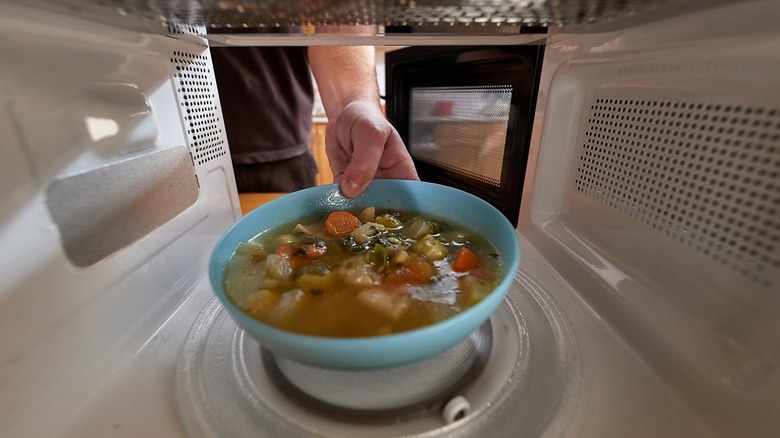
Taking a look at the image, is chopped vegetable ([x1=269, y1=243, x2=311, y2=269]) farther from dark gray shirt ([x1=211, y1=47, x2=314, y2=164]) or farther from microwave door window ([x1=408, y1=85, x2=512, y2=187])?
dark gray shirt ([x1=211, y1=47, x2=314, y2=164])

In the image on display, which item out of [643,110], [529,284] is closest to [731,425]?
[529,284]

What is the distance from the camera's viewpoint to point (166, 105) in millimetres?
718

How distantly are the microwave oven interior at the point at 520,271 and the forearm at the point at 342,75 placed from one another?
0.52 m

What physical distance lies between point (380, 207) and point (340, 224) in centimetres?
13

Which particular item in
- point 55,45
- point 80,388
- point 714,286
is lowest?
point 80,388

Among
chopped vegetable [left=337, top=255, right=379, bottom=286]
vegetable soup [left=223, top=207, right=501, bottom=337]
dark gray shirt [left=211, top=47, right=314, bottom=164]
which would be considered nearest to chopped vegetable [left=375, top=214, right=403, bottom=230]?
vegetable soup [left=223, top=207, right=501, bottom=337]

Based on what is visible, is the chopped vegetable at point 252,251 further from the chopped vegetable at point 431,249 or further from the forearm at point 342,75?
the forearm at point 342,75

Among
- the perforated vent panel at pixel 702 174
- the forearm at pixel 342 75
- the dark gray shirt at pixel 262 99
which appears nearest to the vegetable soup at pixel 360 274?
the perforated vent panel at pixel 702 174

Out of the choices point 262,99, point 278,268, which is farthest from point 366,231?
point 262,99

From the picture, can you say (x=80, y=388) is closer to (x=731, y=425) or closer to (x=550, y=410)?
(x=550, y=410)

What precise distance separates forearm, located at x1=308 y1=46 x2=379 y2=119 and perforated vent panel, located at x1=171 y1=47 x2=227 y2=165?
0.46 meters

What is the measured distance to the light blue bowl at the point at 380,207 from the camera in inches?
15.8

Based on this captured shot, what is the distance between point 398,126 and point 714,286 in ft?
3.64

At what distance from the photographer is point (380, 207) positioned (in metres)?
0.88
